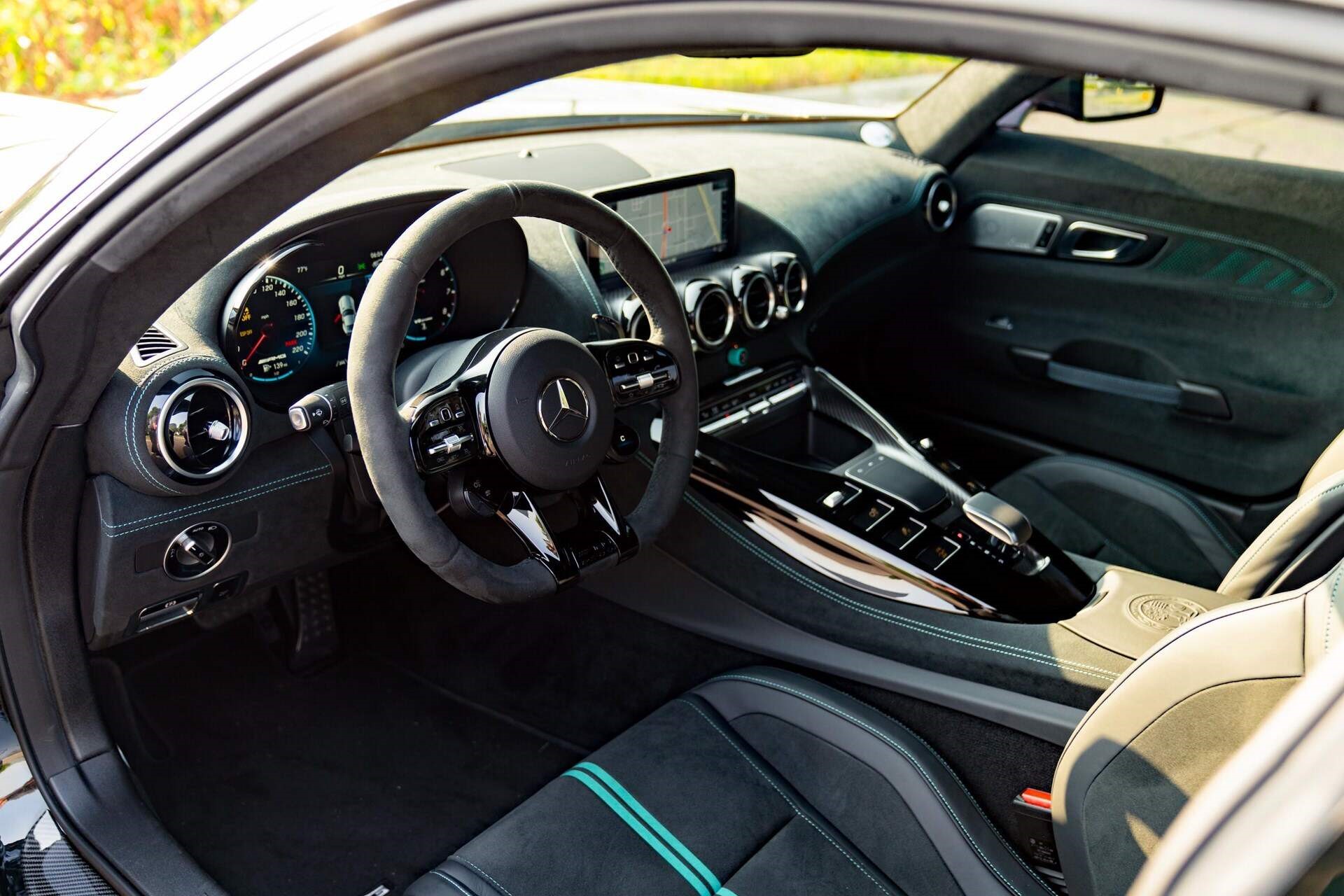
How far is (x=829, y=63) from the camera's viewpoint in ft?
19.2

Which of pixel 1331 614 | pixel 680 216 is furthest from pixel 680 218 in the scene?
pixel 1331 614

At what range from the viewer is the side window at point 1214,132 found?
252 centimetres

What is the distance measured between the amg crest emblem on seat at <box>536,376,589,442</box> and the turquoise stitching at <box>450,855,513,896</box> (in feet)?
2.01

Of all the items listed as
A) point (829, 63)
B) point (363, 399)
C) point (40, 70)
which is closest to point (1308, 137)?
point (363, 399)

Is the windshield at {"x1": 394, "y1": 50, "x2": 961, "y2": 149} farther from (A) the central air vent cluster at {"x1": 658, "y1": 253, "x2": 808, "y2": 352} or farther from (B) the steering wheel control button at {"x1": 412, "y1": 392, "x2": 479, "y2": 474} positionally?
(B) the steering wheel control button at {"x1": 412, "y1": 392, "x2": 479, "y2": 474}

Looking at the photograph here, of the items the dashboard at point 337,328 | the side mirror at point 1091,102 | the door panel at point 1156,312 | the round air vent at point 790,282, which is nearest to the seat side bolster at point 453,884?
the dashboard at point 337,328

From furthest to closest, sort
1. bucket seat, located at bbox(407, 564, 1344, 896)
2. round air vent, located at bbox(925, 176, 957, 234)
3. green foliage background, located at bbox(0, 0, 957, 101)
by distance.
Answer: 1. green foliage background, located at bbox(0, 0, 957, 101)
2. round air vent, located at bbox(925, 176, 957, 234)
3. bucket seat, located at bbox(407, 564, 1344, 896)

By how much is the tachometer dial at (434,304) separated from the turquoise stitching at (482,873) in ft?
2.60

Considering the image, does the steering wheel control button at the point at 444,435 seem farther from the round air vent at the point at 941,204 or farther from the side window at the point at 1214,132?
the round air vent at the point at 941,204

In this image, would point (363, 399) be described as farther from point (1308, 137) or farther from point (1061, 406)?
Result: point (1308, 137)

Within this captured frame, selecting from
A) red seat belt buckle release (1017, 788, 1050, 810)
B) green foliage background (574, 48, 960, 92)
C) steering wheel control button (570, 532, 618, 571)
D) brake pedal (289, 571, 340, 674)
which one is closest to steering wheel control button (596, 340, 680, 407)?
steering wheel control button (570, 532, 618, 571)

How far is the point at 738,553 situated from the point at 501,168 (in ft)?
2.96

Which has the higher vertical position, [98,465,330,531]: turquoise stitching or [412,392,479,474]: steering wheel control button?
[412,392,479,474]: steering wheel control button

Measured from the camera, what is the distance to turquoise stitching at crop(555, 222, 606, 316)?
209 centimetres
